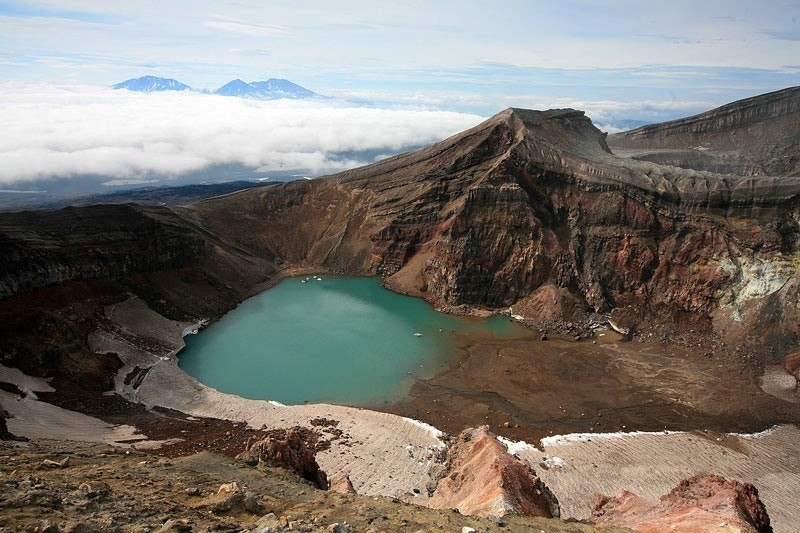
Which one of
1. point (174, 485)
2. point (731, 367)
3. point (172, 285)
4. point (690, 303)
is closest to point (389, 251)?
point (172, 285)

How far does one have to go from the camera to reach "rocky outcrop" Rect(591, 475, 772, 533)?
11781mm

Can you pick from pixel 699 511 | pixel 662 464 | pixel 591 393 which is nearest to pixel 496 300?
pixel 591 393

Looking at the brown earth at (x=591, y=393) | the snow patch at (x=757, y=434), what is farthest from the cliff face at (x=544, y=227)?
the snow patch at (x=757, y=434)

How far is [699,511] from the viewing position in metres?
12.5

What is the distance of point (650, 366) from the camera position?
36969 millimetres

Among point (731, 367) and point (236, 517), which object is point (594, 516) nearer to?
point (236, 517)

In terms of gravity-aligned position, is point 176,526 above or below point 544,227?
below

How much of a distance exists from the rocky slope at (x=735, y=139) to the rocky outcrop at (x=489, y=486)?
257 feet

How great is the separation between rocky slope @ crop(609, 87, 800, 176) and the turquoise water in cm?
5873

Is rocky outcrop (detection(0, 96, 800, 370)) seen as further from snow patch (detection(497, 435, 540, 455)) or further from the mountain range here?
snow patch (detection(497, 435, 540, 455))

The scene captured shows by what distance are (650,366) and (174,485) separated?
35.5 meters

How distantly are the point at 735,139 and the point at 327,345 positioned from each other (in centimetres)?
9026

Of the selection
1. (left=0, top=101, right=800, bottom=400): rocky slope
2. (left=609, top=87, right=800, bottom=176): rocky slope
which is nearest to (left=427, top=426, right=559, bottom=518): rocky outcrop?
(left=0, top=101, right=800, bottom=400): rocky slope

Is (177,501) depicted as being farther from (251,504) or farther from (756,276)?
(756,276)
